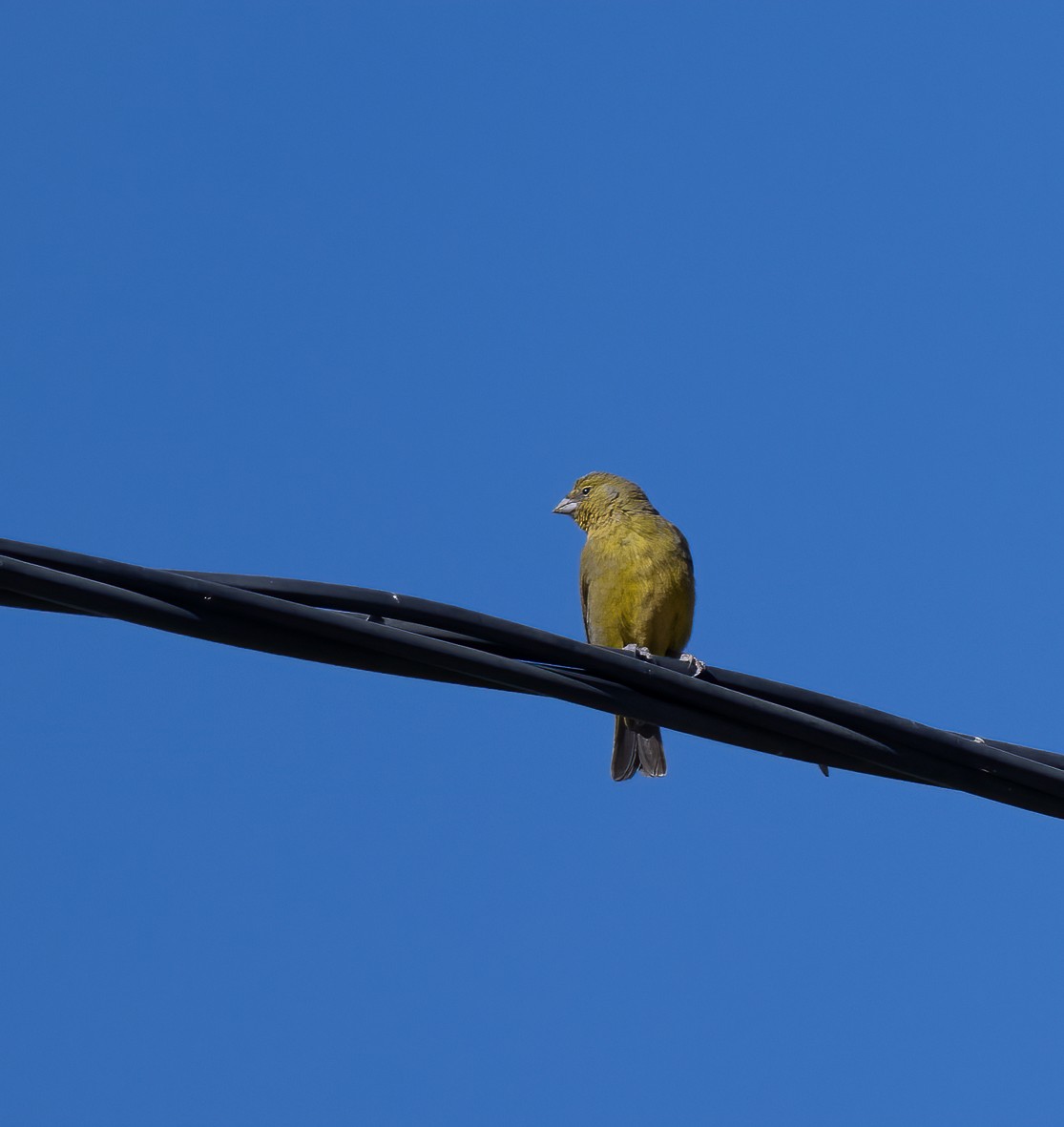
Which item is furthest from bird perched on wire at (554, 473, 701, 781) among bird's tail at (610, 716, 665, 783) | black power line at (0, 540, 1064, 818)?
black power line at (0, 540, 1064, 818)

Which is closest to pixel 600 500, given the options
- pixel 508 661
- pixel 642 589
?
pixel 642 589

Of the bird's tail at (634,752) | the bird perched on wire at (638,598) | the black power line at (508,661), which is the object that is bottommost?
the black power line at (508,661)

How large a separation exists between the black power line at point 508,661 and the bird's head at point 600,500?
16.0 ft

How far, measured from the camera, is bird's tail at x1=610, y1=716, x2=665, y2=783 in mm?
8328

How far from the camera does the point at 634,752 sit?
8.36 m

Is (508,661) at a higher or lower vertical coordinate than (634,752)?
lower

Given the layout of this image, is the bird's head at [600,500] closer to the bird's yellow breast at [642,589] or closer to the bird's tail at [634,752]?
the bird's yellow breast at [642,589]

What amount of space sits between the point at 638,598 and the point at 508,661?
4481 millimetres

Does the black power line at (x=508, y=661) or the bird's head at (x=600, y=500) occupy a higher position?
the bird's head at (x=600, y=500)

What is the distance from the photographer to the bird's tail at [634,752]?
328 inches

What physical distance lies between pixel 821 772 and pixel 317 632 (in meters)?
1.38

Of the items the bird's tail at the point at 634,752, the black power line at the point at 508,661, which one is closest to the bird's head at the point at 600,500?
the bird's tail at the point at 634,752

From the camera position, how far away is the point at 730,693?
13.5 feet

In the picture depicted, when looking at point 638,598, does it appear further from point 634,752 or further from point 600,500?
point 600,500
